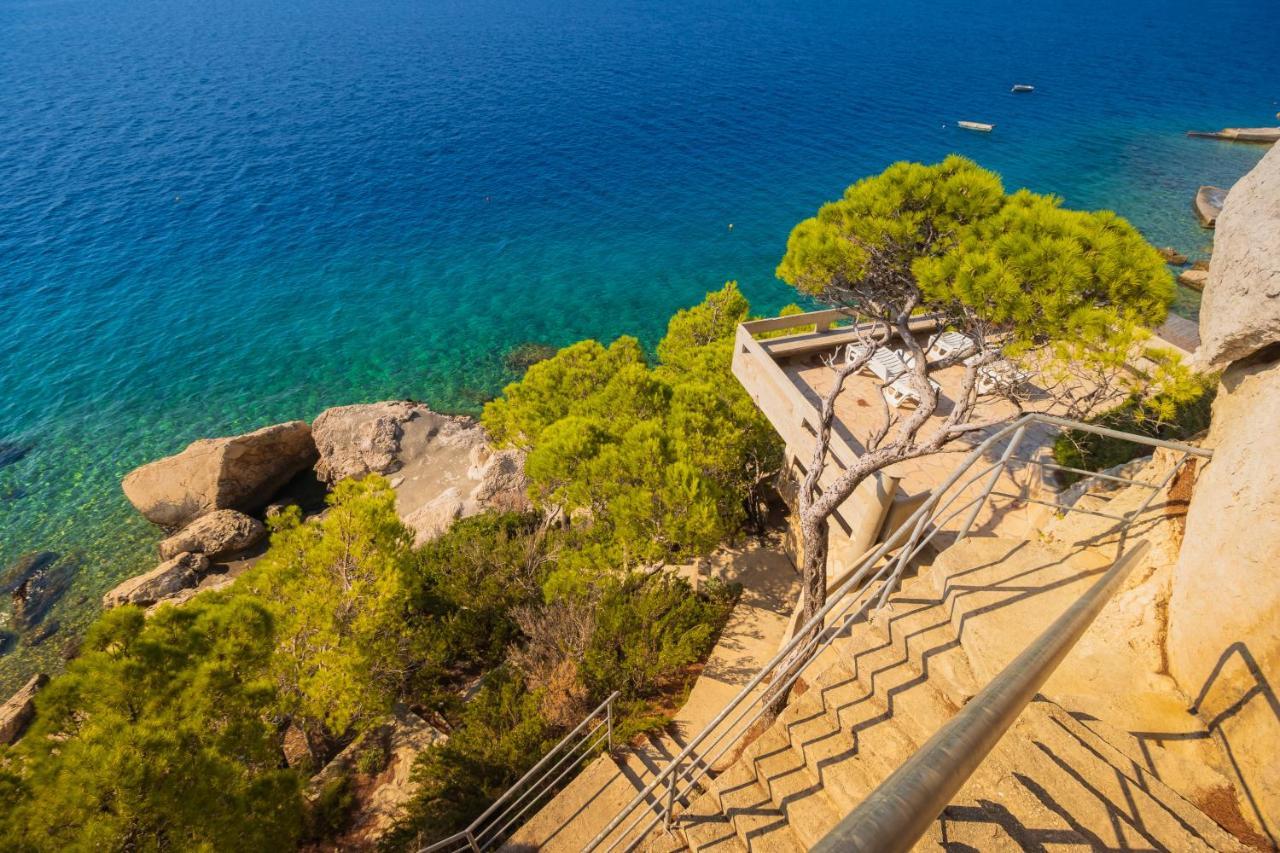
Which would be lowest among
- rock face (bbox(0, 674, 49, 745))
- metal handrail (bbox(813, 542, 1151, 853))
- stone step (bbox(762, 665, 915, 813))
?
rock face (bbox(0, 674, 49, 745))

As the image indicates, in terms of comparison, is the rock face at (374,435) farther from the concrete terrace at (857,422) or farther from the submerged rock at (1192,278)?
the submerged rock at (1192,278)

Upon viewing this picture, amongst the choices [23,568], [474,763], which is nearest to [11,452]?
[23,568]

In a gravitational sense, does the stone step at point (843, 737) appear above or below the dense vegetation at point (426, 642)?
above

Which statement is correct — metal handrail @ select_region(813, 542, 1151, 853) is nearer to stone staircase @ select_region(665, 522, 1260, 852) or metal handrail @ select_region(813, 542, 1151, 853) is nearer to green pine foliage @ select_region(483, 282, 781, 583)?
stone staircase @ select_region(665, 522, 1260, 852)

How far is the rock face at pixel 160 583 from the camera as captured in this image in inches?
770

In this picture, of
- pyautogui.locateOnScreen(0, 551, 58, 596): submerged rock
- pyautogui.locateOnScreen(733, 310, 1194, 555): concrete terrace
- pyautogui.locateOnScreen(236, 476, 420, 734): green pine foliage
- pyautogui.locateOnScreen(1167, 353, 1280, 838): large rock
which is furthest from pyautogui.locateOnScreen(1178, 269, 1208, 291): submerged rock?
pyautogui.locateOnScreen(0, 551, 58, 596): submerged rock

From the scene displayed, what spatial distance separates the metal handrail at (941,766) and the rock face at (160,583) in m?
24.8

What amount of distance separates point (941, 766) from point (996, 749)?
480 cm

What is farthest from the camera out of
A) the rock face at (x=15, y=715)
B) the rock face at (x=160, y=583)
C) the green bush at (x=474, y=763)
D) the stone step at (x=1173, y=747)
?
the rock face at (x=160, y=583)

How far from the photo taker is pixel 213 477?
23.3 meters

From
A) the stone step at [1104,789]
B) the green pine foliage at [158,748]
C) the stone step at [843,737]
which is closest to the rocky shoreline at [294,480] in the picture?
the green pine foliage at [158,748]

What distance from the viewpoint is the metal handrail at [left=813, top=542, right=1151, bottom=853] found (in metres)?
1.28

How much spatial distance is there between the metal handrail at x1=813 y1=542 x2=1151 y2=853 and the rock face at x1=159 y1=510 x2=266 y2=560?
26.3 metres

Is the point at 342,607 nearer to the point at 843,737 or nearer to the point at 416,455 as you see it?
the point at 843,737
